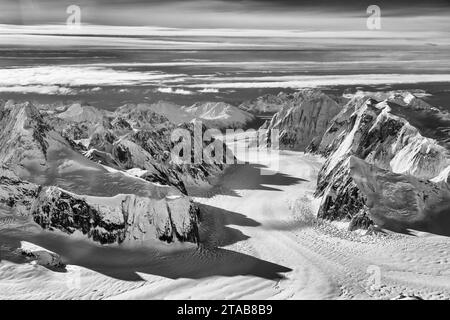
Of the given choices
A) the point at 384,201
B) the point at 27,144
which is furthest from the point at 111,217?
the point at 384,201

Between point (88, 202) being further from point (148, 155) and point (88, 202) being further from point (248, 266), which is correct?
point (148, 155)

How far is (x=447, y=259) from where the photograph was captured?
7219cm

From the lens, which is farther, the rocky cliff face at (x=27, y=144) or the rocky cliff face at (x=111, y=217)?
the rocky cliff face at (x=27, y=144)

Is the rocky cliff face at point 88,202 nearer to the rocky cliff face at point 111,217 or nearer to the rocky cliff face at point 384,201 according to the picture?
the rocky cliff face at point 111,217

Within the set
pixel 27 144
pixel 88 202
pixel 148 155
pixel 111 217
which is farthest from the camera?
pixel 148 155

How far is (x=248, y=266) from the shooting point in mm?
71625

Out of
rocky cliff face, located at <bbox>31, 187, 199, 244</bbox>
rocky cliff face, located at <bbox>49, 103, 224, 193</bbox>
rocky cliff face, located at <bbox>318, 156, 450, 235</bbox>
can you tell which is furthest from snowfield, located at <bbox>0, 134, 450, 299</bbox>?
rocky cliff face, located at <bbox>49, 103, 224, 193</bbox>

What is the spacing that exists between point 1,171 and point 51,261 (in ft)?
80.2

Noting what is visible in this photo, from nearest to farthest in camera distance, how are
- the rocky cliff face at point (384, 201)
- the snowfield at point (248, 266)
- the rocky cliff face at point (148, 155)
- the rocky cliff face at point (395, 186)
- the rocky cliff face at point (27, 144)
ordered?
the snowfield at point (248, 266) → the rocky cliff face at point (384, 201) → the rocky cliff face at point (395, 186) → the rocky cliff face at point (27, 144) → the rocky cliff face at point (148, 155)

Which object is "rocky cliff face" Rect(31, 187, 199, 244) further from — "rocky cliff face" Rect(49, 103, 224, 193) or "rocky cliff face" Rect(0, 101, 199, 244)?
"rocky cliff face" Rect(49, 103, 224, 193)

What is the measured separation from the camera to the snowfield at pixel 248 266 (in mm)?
62094

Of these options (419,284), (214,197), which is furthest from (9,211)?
(419,284)

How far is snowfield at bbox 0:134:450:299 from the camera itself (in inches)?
2445

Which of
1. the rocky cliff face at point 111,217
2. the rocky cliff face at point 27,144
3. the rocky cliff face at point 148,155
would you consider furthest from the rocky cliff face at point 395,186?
the rocky cliff face at point 27,144
